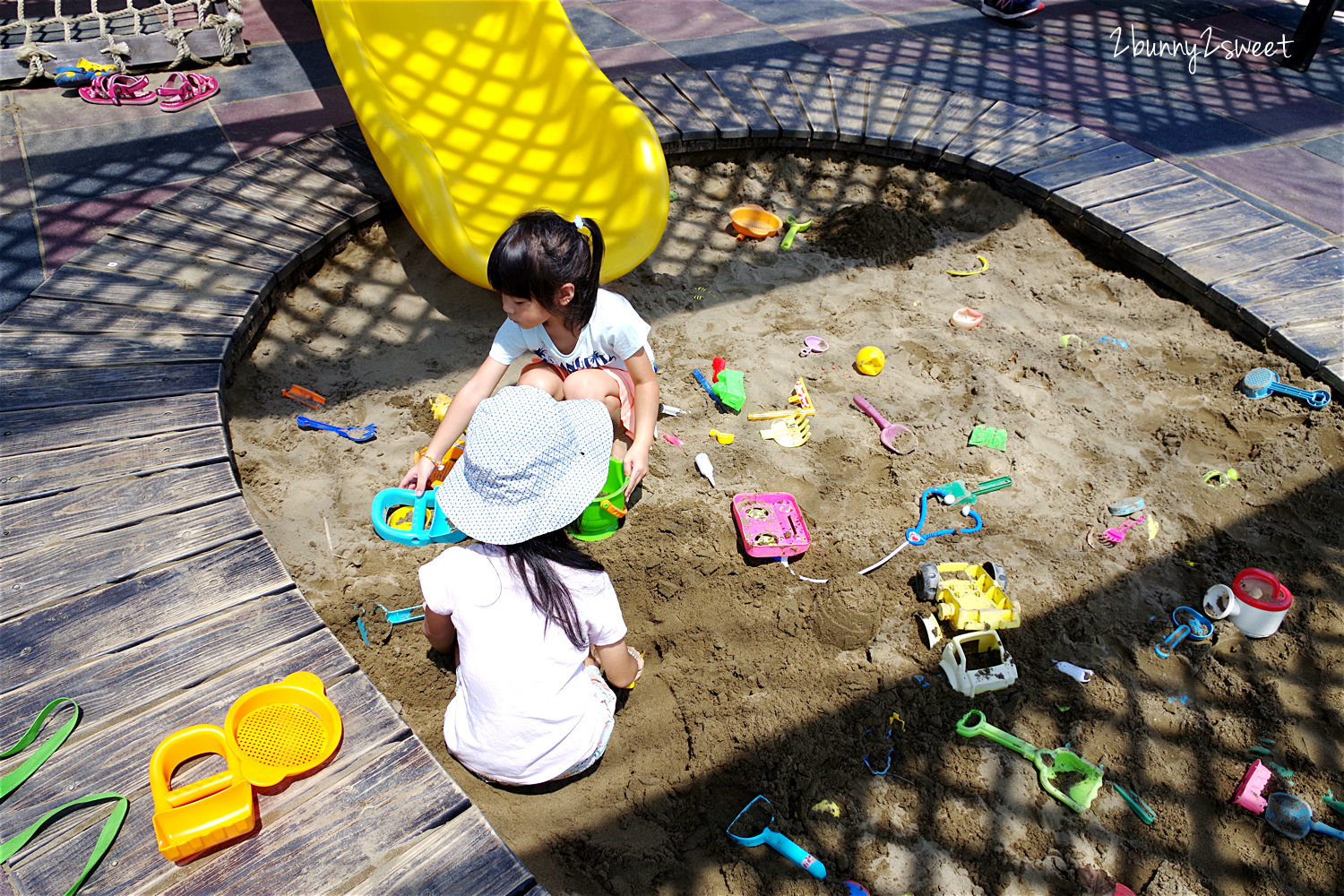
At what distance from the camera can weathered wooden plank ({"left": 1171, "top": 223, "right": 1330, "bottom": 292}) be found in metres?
3.24

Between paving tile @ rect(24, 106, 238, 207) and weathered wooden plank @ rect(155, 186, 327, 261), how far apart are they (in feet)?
1.31

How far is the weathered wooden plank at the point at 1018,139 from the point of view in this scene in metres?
3.81

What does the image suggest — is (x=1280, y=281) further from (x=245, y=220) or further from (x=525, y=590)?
(x=245, y=220)

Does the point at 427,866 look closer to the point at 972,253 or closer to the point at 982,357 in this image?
the point at 982,357

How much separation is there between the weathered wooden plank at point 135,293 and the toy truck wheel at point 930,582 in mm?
2286

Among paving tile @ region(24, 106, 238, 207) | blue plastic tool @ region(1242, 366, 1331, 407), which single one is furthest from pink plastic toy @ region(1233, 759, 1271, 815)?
paving tile @ region(24, 106, 238, 207)

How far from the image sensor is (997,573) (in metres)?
2.21

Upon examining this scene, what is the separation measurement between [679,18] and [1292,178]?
3.51 meters

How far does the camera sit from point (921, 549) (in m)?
2.38

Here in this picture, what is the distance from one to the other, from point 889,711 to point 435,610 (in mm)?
1099

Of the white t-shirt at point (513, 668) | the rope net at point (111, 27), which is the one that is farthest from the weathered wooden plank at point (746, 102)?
the white t-shirt at point (513, 668)

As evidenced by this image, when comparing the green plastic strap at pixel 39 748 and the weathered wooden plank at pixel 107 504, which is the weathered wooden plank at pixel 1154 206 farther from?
the green plastic strap at pixel 39 748

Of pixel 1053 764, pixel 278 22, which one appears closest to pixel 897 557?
pixel 1053 764

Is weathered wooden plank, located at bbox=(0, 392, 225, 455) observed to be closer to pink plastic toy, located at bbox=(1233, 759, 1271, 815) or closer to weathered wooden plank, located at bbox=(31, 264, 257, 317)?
weathered wooden plank, located at bbox=(31, 264, 257, 317)
